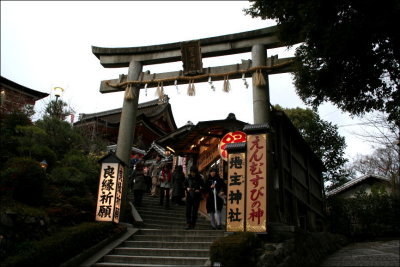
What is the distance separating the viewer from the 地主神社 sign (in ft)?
33.1

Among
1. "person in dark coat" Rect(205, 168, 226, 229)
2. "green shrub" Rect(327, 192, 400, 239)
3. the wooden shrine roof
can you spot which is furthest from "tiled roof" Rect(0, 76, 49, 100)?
"green shrub" Rect(327, 192, 400, 239)

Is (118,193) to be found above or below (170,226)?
above

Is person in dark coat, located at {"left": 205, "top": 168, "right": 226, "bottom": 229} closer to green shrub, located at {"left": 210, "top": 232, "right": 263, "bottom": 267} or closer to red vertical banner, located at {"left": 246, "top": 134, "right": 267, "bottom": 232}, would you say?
red vertical banner, located at {"left": 246, "top": 134, "right": 267, "bottom": 232}

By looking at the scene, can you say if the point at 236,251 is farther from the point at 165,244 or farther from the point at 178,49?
the point at 178,49

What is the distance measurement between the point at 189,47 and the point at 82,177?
6157 mm

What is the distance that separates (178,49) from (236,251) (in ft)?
29.7

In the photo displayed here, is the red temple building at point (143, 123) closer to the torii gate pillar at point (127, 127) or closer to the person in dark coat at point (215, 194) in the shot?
the torii gate pillar at point (127, 127)

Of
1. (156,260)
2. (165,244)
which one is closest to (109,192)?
(165,244)

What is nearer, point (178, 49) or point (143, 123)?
point (178, 49)

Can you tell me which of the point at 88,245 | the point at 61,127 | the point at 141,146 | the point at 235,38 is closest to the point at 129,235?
the point at 88,245

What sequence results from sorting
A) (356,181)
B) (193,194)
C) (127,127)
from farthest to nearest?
(356,181) → (127,127) → (193,194)

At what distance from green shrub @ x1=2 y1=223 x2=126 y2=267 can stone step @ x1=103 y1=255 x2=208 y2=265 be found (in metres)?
0.75

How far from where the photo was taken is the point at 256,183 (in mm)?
8164

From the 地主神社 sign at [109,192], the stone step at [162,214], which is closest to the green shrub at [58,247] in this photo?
the 地主神社 sign at [109,192]
